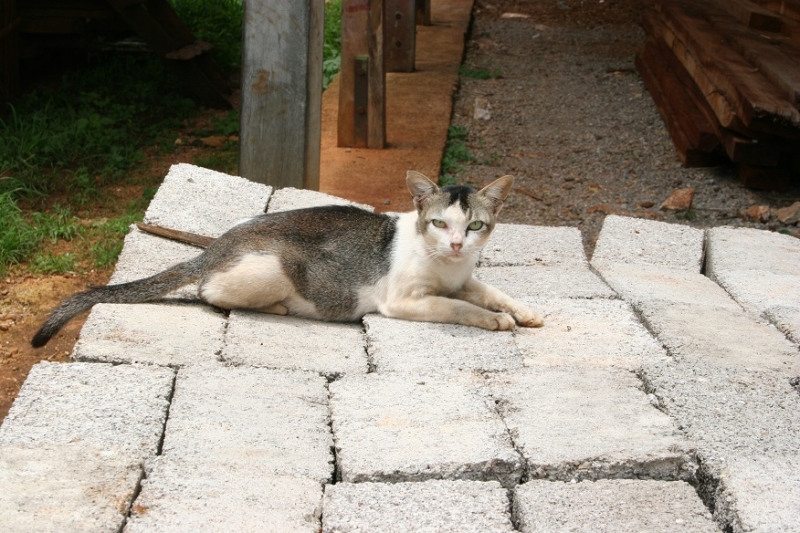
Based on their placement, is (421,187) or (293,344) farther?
(421,187)

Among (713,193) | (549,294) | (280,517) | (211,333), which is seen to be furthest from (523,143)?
(280,517)

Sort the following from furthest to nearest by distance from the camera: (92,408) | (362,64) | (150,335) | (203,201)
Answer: (362,64), (203,201), (150,335), (92,408)

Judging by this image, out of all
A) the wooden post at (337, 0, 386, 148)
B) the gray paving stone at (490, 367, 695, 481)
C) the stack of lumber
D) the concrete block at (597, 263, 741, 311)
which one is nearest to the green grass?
the wooden post at (337, 0, 386, 148)

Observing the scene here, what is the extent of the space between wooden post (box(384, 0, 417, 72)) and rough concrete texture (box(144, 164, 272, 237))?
4.53 meters

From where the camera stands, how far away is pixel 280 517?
9.25ft

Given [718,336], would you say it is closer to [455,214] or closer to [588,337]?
[588,337]

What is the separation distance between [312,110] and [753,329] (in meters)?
3.07

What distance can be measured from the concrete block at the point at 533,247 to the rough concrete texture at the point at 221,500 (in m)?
2.66

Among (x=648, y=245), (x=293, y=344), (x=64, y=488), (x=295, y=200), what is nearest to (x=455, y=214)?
(x=293, y=344)

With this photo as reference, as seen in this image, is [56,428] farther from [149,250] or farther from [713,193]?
[713,193]

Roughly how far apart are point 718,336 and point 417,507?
6.57ft

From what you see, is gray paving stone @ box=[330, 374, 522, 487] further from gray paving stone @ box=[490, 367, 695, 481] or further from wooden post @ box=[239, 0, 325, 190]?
wooden post @ box=[239, 0, 325, 190]

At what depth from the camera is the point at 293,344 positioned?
4.11 metres

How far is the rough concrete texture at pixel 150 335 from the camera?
3725 mm
